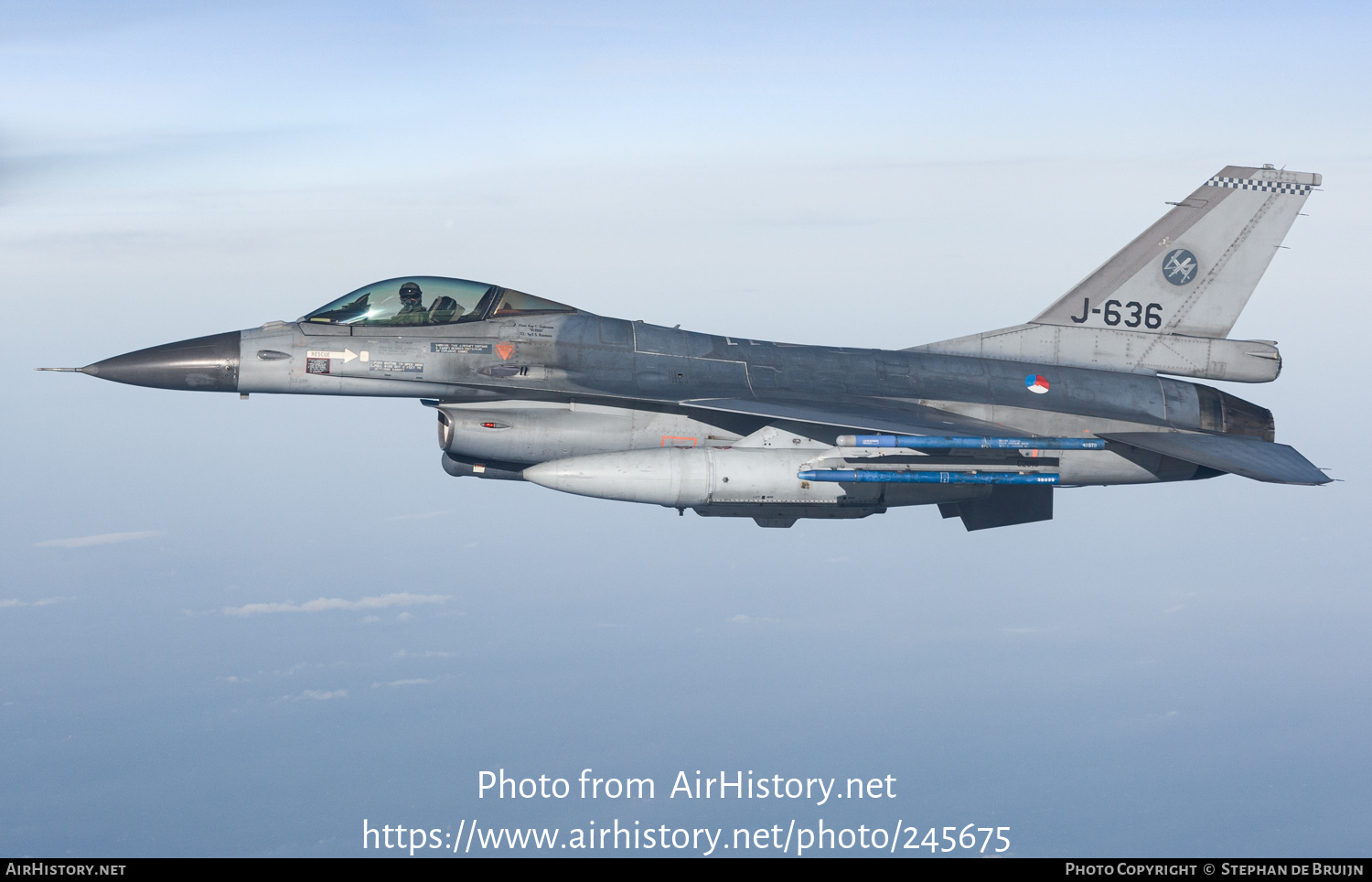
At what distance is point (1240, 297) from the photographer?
55.9 feet

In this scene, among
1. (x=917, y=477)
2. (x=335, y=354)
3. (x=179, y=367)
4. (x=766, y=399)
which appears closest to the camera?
(x=179, y=367)

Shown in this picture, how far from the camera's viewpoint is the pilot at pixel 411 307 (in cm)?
1470

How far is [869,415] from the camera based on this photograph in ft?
48.4

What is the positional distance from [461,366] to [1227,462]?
32.6 ft

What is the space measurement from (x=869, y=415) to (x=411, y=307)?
6.04 metres

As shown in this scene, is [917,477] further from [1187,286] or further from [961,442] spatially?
[1187,286]

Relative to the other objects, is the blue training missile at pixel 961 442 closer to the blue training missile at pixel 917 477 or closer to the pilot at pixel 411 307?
the blue training missile at pixel 917 477

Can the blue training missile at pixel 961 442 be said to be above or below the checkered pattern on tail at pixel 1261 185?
below

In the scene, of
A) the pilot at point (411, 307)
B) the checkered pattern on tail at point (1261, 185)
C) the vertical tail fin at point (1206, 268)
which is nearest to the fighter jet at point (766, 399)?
the pilot at point (411, 307)

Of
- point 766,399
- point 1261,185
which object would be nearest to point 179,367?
point 766,399

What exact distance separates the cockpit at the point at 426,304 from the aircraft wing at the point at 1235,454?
8191 mm
